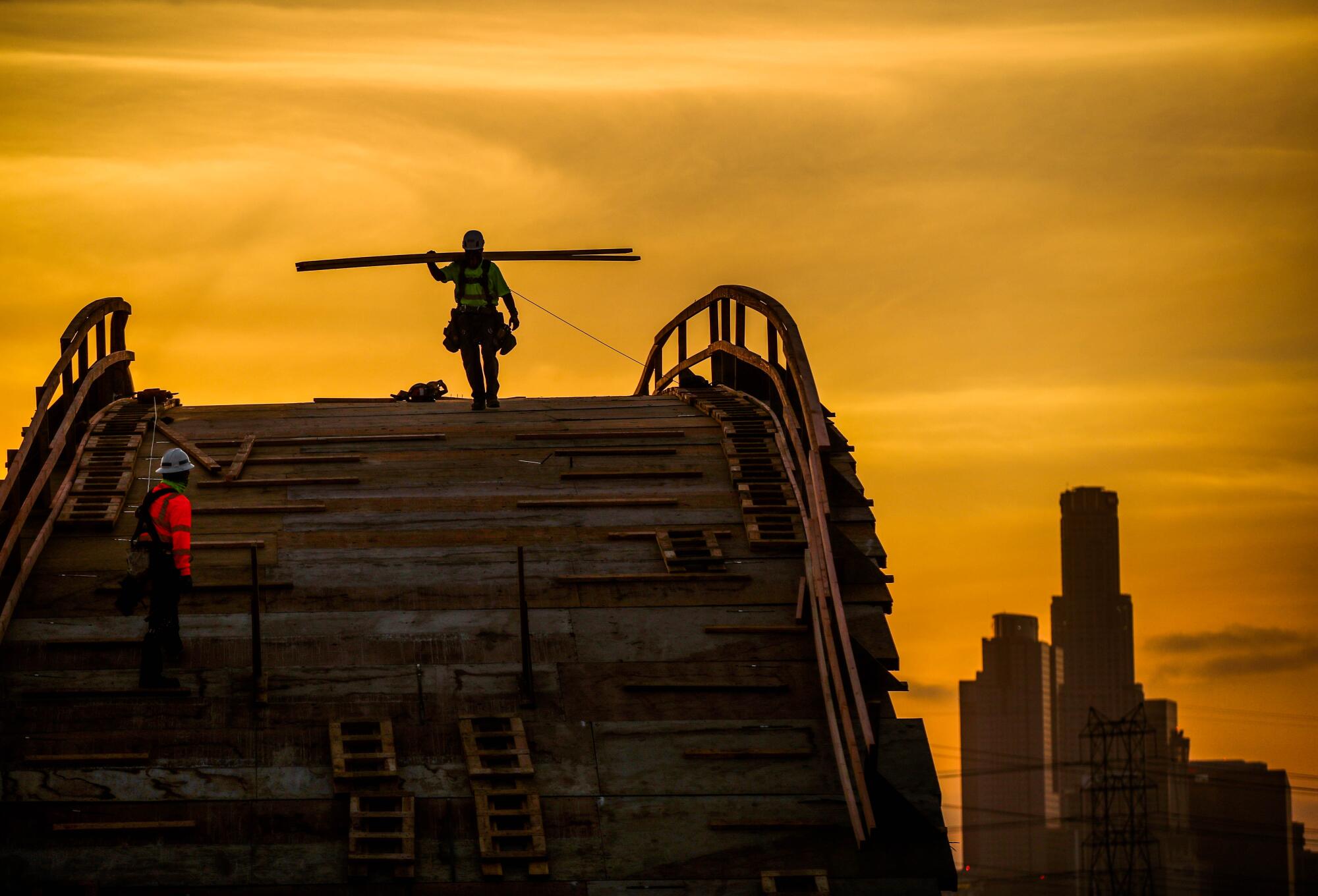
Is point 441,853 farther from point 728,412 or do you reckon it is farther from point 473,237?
point 473,237

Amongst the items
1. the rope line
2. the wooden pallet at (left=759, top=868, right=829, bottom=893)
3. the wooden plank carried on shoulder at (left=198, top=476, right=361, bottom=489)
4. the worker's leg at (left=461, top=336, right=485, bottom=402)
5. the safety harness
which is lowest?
the wooden pallet at (left=759, top=868, right=829, bottom=893)

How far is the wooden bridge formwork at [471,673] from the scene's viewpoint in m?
19.0

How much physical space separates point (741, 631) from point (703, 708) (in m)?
1.18

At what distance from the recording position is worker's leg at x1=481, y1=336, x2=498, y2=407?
28891 mm

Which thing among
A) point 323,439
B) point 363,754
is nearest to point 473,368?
point 323,439

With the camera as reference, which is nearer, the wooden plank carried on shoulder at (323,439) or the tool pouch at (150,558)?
the tool pouch at (150,558)

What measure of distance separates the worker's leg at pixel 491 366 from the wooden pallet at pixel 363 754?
9.40m

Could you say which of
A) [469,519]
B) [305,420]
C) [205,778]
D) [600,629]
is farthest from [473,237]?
[205,778]

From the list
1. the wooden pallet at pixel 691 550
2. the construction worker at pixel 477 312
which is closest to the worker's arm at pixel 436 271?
the construction worker at pixel 477 312

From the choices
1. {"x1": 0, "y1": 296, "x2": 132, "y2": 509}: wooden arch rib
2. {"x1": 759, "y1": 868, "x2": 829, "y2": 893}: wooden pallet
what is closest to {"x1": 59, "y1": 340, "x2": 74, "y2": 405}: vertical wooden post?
{"x1": 0, "y1": 296, "x2": 132, "y2": 509}: wooden arch rib

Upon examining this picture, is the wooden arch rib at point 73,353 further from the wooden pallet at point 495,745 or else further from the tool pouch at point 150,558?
the wooden pallet at point 495,745

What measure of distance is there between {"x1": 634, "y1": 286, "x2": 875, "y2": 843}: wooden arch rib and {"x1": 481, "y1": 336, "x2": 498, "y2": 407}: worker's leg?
2.99m

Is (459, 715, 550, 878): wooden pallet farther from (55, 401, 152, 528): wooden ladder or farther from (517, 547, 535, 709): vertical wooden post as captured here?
(55, 401, 152, 528): wooden ladder

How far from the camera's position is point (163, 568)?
66.7 feet
